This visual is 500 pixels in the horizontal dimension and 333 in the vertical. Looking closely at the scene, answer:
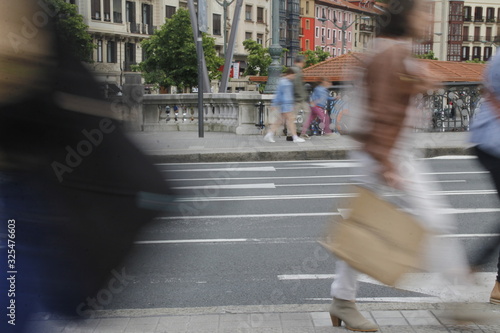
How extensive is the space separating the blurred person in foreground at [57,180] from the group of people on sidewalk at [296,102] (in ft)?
48.0

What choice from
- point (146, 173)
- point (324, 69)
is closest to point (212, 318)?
point (146, 173)

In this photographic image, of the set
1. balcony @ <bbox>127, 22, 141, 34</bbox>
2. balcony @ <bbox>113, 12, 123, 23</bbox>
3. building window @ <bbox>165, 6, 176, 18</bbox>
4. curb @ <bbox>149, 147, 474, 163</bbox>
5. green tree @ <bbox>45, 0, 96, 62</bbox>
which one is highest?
building window @ <bbox>165, 6, 176, 18</bbox>

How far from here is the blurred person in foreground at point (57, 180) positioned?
212 cm

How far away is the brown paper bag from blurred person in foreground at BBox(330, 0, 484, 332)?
0.11 m

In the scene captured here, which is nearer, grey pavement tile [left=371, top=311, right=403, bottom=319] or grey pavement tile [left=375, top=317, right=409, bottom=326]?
grey pavement tile [left=375, top=317, right=409, bottom=326]

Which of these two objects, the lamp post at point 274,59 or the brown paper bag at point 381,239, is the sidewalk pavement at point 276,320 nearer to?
the brown paper bag at point 381,239

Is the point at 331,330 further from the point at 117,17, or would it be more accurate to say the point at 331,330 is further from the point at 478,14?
the point at 478,14

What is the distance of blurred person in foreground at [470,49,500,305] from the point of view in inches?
175

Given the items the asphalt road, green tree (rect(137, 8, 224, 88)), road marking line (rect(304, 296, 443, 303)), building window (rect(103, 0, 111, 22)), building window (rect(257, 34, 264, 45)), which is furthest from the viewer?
building window (rect(257, 34, 264, 45))

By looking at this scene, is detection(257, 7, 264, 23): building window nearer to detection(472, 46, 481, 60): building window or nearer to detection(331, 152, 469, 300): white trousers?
detection(472, 46, 481, 60): building window

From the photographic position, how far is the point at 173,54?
Answer: 56562mm

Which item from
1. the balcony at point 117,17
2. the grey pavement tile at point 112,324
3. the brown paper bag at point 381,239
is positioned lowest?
the grey pavement tile at point 112,324

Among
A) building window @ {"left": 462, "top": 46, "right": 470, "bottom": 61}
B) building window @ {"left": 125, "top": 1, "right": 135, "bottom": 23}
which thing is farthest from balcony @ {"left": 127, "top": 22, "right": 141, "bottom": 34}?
building window @ {"left": 462, "top": 46, "right": 470, "bottom": 61}

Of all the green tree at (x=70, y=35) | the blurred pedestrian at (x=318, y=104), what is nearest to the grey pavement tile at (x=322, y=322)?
the green tree at (x=70, y=35)
